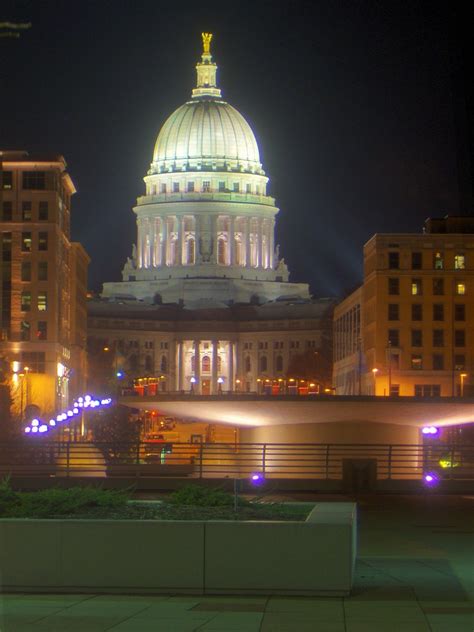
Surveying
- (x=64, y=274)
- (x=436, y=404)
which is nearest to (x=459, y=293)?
(x=64, y=274)

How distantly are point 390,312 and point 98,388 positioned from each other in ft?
125

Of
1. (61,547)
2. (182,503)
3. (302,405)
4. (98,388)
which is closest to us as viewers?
(61,547)

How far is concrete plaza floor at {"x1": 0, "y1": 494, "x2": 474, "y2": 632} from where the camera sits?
1747cm

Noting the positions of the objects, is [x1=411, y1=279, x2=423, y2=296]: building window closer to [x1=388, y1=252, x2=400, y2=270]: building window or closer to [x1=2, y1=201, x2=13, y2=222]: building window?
[x1=388, y1=252, x2=400, y2=270]: building window

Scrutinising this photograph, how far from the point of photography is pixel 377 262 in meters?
148

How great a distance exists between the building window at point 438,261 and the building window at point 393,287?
11.2ft

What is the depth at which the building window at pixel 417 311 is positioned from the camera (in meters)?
147

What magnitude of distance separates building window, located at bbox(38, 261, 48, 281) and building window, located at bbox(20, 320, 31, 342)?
3997mm

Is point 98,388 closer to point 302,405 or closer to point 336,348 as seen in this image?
point 336,348

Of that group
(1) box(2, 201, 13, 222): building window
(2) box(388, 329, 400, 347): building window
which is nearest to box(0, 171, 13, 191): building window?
(1) box(2, 201, 13, 222): building window

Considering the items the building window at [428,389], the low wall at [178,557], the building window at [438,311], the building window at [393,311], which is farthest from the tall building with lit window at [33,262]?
the low wall at [178,557]

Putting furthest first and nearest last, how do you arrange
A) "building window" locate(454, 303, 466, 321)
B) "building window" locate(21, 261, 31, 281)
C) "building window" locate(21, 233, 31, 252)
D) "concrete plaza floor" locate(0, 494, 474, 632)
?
"building window" locate(454, 303, 466, 321) < "building window" locate(21, 233, 31, 252) < "building window" locate(21, 261, 31, 281) < "concrete plaza floor" locate(0, 494, 474, 632)

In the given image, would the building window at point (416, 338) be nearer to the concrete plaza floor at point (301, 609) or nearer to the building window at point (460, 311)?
the building window at point (460, 311)

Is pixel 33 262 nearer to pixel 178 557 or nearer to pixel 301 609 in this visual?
pixel 178 557
